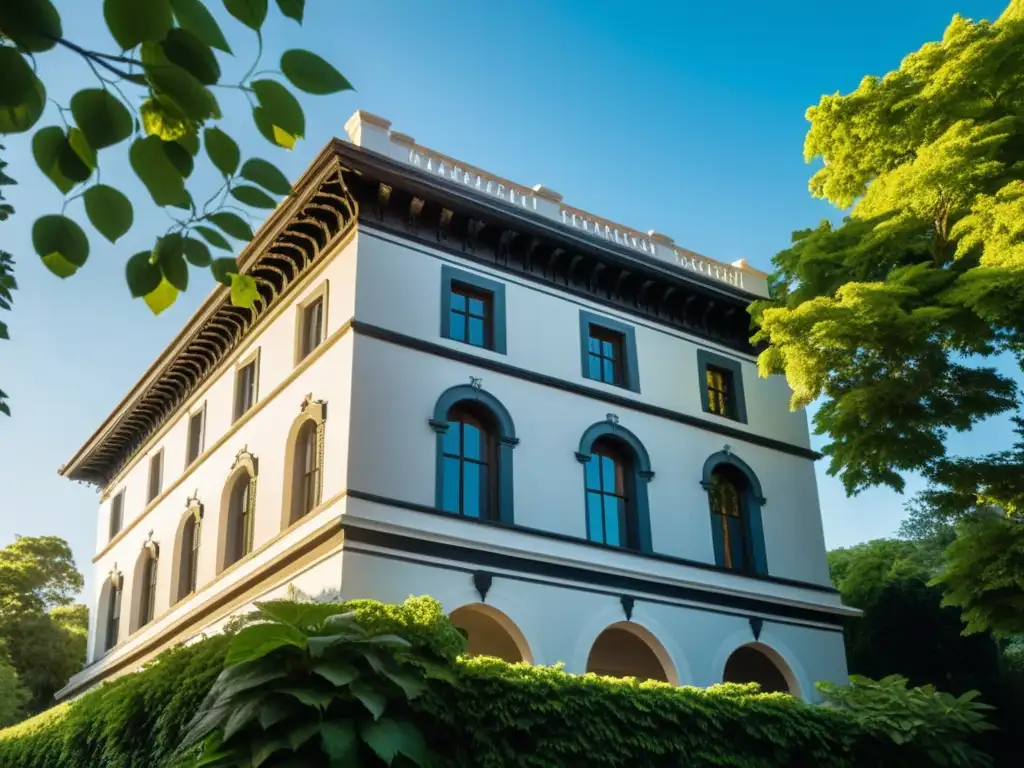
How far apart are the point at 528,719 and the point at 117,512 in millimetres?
21903

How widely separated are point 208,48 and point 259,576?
54.8ft

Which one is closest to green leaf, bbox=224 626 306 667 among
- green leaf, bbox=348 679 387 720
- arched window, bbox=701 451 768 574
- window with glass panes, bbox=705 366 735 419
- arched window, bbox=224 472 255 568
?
green leaf, bbox=348 679 387 720

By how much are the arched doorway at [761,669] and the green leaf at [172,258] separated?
19.6m

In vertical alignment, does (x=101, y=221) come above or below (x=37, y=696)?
below

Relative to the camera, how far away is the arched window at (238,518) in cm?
2117

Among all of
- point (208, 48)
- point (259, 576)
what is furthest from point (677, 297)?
point (208, 48)

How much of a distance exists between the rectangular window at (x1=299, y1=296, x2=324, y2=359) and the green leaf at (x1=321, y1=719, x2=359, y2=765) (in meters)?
11.7

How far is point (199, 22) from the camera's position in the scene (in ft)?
10.5

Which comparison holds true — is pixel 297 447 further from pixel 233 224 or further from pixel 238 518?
pixel 233 224

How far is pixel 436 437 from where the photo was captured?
18.1 m

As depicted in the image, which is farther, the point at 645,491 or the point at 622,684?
the point at 645,491

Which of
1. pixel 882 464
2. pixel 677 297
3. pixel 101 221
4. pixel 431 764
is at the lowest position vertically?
pixel 431 764

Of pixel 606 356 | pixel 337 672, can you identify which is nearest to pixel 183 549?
pixel 606 356

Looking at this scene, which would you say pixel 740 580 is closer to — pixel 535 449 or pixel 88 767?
pixel 535 449
